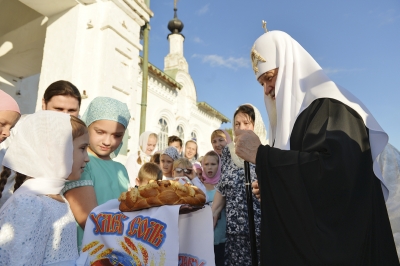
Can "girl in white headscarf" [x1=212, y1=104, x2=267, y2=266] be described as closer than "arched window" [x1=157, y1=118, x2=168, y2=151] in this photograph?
Yes

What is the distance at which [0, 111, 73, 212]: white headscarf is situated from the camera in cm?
154

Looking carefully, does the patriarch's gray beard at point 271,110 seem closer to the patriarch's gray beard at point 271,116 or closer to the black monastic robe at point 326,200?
the patriarch's gray beard at point 271,116

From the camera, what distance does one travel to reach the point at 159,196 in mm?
1669

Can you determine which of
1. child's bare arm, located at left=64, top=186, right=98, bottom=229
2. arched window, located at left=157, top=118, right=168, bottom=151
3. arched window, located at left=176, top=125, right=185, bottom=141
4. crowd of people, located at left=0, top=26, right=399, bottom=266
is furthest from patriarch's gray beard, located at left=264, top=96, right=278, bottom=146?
arched window, located at left=176, top=125, right=185, bottom=141

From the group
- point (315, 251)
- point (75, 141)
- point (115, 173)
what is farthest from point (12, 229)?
point (315, 251)

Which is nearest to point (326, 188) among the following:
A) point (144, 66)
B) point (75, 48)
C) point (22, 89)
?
point (75, 48)

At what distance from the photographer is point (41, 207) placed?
140 cm

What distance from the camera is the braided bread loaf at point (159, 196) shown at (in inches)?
64.0

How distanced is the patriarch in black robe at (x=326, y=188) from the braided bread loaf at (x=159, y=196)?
0.40 meters

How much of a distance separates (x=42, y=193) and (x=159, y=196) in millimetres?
607

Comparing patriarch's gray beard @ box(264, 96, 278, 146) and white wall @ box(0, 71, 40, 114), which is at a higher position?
white wall @ box(0, 71, 40, 114)

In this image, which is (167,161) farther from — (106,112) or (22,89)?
(22,89)

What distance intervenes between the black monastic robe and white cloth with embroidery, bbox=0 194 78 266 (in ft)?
3.50

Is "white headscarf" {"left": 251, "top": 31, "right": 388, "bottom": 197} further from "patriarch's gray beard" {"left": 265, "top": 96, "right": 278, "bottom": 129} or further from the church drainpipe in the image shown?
the church drainpipe
